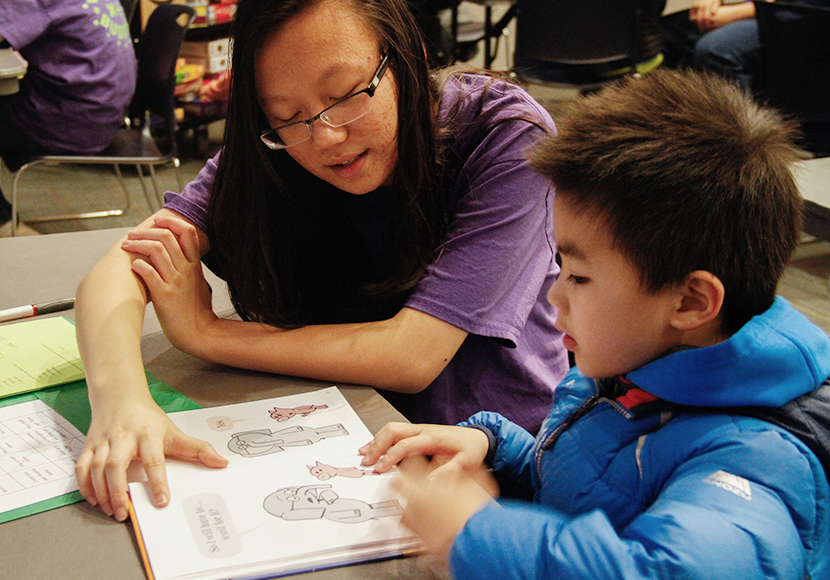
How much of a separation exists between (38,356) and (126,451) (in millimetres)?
368

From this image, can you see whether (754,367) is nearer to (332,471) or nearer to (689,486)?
(689,486)

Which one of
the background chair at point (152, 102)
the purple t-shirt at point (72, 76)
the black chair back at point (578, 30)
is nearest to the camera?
the purple t-shirt at point (72, 76)

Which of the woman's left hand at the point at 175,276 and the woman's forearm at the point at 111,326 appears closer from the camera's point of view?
the woman's forearm at the point at 111,326

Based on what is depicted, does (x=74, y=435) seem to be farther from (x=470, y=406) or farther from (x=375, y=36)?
(x=375, y=36)

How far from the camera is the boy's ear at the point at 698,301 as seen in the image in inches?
25.0

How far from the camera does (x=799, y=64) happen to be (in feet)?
9.34

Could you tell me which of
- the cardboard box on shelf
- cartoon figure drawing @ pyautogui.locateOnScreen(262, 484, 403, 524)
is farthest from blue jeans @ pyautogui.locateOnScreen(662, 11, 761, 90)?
cartoon figure drawing @ pyautogui.locateOnScreen(262, 484, 403, 524)

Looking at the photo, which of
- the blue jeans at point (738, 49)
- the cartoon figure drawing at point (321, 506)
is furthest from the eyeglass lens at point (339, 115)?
the blue jeans at point (738, 49)

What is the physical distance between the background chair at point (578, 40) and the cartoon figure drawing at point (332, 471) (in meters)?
2.99

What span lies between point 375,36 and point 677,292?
0.56 metres

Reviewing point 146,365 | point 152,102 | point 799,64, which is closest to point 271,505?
point 146,365

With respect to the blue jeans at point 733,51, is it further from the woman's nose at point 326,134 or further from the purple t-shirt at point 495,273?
the woman's nose at point 326,134

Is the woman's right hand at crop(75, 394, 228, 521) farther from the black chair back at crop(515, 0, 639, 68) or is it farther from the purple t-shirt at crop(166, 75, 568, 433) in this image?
the black chair back at crop(515, 0, 639, 68)

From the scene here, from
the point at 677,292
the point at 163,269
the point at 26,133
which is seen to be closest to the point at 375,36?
the point at 163,269
